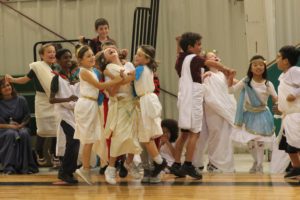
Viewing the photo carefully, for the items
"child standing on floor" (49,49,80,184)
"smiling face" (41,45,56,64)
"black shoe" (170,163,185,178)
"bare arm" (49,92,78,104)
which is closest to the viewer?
"child standing on floor" (49,49,80,184)

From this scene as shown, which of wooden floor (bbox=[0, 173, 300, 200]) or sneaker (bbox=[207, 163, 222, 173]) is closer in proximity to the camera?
wooden floor (bbox=[0, 173, 300, 200])

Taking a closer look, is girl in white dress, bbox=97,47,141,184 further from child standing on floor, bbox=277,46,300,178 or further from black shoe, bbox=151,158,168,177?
child standing on floor, bbox=277,46,300,178

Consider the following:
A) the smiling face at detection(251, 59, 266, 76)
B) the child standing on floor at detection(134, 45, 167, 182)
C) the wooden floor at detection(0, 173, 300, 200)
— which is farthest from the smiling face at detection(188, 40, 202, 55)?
the wooden floor at detection(0, 173, 300, 200)

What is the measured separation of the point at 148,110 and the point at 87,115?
0.53 meters

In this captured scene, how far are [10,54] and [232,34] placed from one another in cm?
365

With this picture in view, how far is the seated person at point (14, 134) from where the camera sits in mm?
7355

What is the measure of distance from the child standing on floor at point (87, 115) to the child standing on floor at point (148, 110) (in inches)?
8.1

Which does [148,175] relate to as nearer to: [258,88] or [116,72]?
[116,72]

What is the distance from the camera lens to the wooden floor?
481 cm

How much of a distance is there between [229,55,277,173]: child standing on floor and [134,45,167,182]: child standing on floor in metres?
1.25

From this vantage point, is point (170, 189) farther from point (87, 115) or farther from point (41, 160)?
point (41, 160)

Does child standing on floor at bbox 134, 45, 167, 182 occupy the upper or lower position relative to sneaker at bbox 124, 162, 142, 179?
upper

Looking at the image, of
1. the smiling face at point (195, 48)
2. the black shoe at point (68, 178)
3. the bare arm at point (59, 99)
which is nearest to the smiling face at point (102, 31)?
the bare arm at point (59, 99)

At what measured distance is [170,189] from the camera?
5.22 metres
